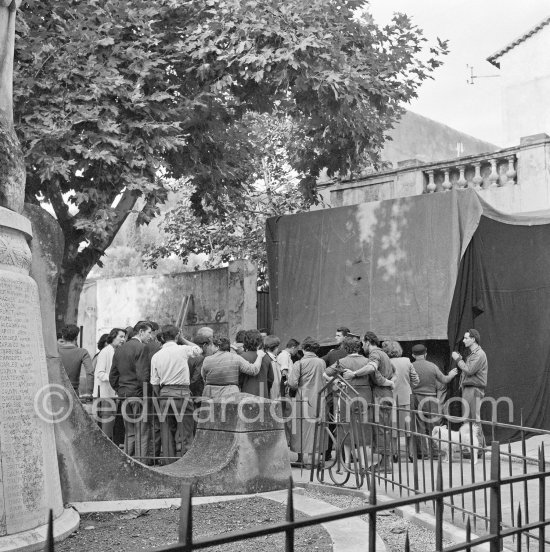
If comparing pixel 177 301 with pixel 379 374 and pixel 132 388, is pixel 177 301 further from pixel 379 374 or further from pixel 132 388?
pixel 379 374

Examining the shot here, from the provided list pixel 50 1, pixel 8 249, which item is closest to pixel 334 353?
pixel 8 249

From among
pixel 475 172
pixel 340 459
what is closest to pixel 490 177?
pixel 475 172

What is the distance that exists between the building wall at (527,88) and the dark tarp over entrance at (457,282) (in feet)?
34.4

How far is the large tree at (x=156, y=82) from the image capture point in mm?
11703

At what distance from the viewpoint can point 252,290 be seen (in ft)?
55.5

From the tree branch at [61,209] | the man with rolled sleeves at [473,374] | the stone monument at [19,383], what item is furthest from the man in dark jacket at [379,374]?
the tree branch at [61,209]

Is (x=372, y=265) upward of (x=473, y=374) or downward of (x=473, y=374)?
upward

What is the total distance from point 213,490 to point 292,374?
3.12 metres

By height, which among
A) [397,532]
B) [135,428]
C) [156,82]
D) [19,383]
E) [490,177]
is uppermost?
[156,82]

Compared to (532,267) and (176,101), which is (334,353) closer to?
Answer: (532,267)

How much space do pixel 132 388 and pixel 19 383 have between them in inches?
175

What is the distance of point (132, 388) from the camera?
9.56m

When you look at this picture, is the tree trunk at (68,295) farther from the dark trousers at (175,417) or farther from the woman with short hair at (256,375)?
the woman with short hair at (256,375)

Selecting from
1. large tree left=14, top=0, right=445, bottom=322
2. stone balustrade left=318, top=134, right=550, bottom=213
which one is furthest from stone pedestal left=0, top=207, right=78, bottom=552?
stone balustrade left=318, top=134, right=550, bottom=213
